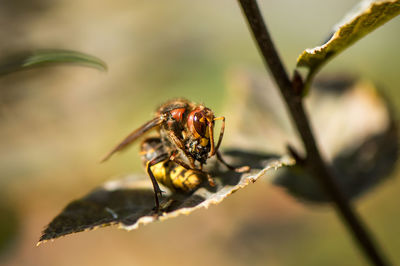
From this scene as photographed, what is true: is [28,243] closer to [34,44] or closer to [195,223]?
[195,223]

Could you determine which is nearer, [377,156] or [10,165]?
[377,156]

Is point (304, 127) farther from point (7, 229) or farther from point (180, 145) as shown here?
point (7, 229)

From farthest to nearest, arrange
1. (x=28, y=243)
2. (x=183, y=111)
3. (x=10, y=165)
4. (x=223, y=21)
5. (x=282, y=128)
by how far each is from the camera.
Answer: (x=223, y=21), (x=10, y=165), (x=28, y=243), (x=282, y=128), (x=183, y=111)

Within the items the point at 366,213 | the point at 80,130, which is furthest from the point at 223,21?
the point at 366,213

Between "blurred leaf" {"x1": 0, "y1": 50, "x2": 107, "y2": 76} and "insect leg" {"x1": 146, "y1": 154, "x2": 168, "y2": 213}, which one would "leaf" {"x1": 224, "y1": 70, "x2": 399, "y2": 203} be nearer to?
"insect leg" {"x1": 146, "y1": 154, "x2": 168, "y2": 213}

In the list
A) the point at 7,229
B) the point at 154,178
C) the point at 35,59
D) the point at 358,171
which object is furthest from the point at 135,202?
the point at 7,229

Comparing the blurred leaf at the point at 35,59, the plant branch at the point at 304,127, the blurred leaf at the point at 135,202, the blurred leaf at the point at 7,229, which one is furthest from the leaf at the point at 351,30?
the blurred leaf at the point at 7,229
